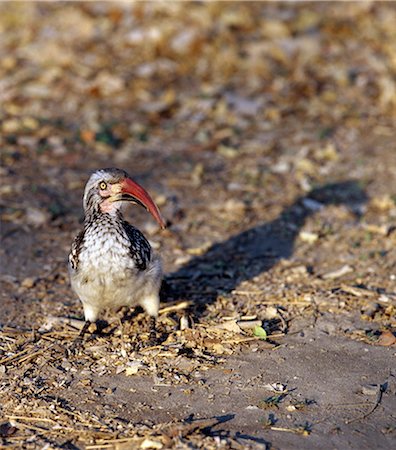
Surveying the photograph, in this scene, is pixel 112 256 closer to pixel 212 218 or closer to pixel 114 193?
pixel 114 193

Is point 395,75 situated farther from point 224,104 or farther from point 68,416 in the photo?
point 68,416

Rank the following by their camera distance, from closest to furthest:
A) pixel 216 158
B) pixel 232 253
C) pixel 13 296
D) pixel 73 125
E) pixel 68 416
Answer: pixel 68 416
pixel 13 296
pixel 232 253
pixel 216 158
pixel 73 125

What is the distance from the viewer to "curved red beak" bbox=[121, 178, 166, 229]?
230 inches

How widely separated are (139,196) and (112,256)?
50cm

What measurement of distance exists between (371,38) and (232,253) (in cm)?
646

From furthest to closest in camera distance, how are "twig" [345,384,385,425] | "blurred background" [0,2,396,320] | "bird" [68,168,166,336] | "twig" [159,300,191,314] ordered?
"blurred background" [0,2,396,320] < "twig" [159,300,191,314] < "bird" [68,168,166,336] < "twig" [345,384,385,425]

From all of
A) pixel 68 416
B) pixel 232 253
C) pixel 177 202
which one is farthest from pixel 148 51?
pixel 68 416

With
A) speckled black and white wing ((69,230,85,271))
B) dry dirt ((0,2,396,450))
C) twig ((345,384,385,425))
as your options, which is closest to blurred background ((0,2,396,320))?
dry dirt ((0,2,396,450))

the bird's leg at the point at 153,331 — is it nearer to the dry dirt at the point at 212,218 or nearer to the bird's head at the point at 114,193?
the dry dirt at the point at 212,218

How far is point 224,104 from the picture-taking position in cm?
1088

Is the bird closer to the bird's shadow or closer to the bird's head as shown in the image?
the bird's head

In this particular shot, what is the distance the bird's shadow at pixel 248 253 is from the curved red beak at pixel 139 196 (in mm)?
899

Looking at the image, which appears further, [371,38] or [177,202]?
[371,38]

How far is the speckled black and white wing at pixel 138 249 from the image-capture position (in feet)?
19.0
